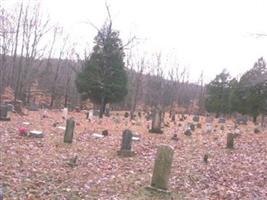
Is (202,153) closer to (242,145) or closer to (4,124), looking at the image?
(242,145)

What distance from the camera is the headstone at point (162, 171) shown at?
9.79 metres

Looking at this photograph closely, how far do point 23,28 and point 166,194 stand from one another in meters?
33.4

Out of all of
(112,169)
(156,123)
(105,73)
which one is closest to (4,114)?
(156,123)

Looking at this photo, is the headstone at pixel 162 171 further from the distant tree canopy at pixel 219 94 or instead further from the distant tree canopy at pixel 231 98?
the distant tree canopy at pixel 219 94

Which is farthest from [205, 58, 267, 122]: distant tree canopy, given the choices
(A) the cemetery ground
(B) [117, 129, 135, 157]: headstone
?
(B) [117, 129, 135, 157]: headstone

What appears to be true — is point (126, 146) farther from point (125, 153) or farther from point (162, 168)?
point (162, 168)

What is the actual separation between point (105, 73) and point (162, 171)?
23450 millimetres

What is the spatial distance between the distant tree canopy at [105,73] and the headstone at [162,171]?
848 inches

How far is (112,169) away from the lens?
36.8ft

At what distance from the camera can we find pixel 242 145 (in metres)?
17.4

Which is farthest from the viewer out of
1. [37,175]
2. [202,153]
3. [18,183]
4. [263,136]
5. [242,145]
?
[263,136]

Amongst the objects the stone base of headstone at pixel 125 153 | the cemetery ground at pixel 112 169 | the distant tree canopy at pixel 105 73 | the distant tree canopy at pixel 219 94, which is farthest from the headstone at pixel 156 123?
the distant tree canopy at pixel 219 94

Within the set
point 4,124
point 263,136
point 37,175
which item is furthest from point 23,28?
point 37,175

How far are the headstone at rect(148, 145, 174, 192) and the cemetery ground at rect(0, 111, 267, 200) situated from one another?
0.88ft
